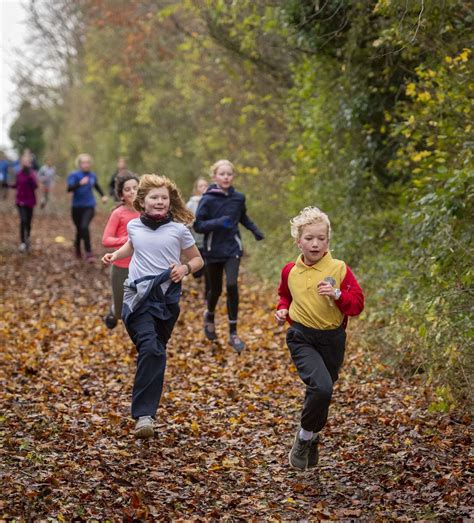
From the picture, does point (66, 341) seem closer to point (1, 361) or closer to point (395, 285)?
point (1, 361)

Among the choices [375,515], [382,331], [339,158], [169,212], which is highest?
[339,158]

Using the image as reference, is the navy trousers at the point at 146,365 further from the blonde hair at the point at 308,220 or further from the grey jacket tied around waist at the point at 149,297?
the blonde hair at the point at 308,220

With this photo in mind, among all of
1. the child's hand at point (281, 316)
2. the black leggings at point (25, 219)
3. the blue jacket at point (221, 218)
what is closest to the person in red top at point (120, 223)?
the blue jacket at point (221, 218)

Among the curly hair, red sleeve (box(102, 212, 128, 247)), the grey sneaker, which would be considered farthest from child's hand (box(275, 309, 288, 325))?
the curly hair

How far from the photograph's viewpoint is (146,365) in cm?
702

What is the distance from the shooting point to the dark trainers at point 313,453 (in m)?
6.53

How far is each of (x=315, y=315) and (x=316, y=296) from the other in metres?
0.15

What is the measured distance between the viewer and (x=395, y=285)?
10555 mm

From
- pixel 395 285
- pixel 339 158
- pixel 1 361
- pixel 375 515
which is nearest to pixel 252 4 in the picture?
pixel 339 158

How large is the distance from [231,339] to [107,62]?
2476 centimetres

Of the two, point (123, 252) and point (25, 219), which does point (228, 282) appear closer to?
point (123, 252)

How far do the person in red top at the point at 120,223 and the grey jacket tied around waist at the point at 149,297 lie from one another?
1.99 m

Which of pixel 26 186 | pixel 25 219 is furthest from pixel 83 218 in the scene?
pixel 25 219

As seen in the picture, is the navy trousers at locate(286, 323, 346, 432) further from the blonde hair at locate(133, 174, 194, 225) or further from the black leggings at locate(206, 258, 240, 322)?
the black leggings at locate(206, 258, 240, 322)
